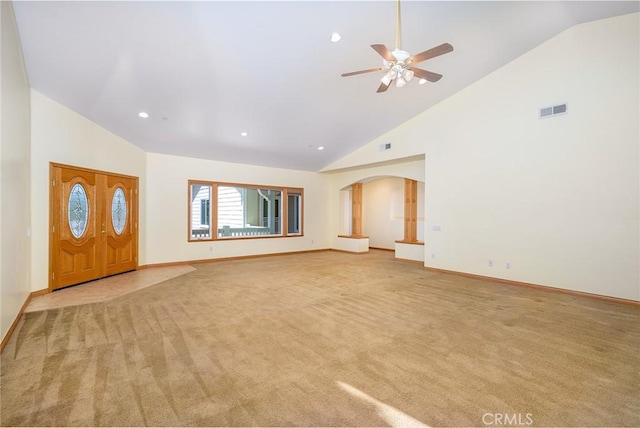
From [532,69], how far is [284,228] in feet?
24.6

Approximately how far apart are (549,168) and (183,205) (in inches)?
319

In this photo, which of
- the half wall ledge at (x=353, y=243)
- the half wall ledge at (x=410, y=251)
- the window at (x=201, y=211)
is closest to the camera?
the half wall ledge at (x=410, y=251)

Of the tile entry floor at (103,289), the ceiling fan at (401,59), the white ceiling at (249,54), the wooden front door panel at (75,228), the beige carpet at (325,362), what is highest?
the white ceiling at (249,54)

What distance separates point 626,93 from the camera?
14.6 feet

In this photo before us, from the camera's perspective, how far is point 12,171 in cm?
339

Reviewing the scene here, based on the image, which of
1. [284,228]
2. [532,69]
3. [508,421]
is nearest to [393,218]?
[284,228]

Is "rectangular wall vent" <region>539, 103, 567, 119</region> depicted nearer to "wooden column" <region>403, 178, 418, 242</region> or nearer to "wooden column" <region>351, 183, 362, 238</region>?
"wooden column" <region>403, 178, 418, 242</region>

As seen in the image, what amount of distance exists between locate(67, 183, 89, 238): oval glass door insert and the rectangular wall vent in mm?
8656

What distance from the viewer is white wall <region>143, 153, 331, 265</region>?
7.22 meters

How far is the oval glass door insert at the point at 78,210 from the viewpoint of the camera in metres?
5.32

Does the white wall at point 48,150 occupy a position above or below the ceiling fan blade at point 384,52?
below

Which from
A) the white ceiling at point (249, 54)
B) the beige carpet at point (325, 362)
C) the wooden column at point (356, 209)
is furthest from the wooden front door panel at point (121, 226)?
the wooden column at point (356, 209)

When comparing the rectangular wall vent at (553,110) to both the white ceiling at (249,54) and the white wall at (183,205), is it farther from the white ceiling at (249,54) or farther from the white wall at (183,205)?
the white wall at (183,205)

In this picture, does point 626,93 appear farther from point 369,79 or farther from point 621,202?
point 369,79
